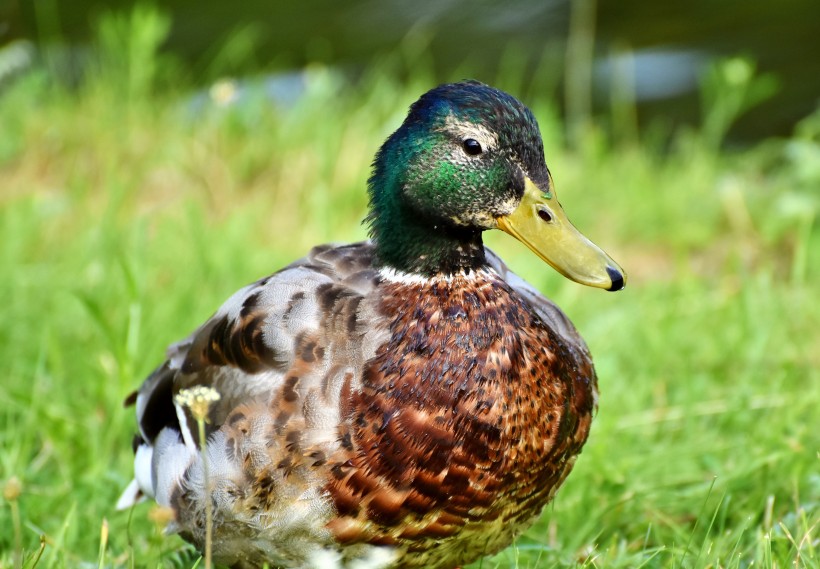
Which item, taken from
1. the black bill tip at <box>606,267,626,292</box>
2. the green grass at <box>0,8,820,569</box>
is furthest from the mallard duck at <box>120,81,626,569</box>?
the green grass at <box>0,8,820,569</box>

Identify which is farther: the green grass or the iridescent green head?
the green grass

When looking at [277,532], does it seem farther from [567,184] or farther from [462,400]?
[567,184]

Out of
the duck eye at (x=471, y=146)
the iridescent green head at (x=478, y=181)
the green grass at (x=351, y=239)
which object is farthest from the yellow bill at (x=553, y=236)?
the green grass at (x=351, y=239)

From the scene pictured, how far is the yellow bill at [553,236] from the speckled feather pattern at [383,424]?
157 millimetres

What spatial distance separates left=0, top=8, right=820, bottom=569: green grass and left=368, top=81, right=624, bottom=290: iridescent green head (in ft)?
2.09

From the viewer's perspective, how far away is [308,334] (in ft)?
8.26

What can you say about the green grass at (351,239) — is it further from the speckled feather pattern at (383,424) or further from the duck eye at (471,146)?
the duck eye at (471,146)

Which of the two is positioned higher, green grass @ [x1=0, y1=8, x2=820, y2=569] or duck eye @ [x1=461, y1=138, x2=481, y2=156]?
duck eye @ [x1=461, y1=138, x2=481, y2=156]

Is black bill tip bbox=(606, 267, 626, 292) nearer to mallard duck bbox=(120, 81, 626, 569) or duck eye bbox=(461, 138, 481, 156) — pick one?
mallard duck bbox=(120, 81, 626, 569)

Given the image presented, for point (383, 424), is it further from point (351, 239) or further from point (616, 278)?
point (351, 239)

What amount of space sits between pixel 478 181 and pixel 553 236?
0.20m

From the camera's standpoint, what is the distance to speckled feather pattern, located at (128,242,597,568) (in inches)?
93.8

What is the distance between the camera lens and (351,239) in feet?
15.8

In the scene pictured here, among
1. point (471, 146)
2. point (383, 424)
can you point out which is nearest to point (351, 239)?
point (471, 146)
